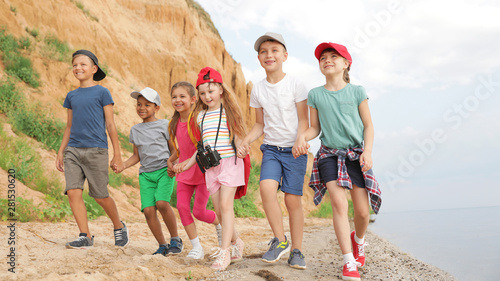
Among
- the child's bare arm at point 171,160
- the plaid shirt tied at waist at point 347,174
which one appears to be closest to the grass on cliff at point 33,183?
the child's bare arm at point 171,160

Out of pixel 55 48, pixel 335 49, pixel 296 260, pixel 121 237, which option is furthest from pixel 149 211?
pixel 55 48

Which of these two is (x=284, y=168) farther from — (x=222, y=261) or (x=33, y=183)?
(x=33, y=183)

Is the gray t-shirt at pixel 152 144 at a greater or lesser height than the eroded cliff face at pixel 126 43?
lesser

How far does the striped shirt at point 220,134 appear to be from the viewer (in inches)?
158

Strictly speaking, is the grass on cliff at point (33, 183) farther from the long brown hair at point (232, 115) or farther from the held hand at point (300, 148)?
the held hand at point (300, 148)

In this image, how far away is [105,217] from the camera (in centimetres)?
732

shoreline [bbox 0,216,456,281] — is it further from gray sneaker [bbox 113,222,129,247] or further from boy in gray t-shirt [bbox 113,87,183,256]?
boy in gray t-shirt [bbox 113,87,183,256]

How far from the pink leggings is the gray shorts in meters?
0.98

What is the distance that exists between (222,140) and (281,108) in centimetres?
67

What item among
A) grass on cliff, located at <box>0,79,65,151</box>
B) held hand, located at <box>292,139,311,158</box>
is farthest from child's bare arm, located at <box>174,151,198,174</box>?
grass on cliff, located at <box>0,79,65,151</box>

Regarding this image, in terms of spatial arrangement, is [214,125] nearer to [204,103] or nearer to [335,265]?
[204,103]

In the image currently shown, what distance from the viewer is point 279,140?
12.9ft

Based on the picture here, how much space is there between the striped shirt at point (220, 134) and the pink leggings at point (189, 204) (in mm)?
687

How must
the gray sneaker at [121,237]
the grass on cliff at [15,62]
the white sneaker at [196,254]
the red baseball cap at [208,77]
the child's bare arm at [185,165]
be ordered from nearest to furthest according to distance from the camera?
the red baseball cap at [208,77], the child's bare arm at [185,165], the white sneaker at [196,254], the gray sneaker at [121,237], the grass on cliff at [15,62]
